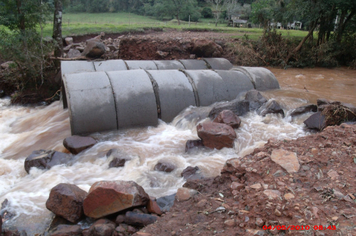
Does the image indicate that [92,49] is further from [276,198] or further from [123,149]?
[276,198]

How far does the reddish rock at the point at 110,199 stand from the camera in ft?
11.9

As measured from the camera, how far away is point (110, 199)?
3650mm

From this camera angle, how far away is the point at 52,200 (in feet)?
12.9

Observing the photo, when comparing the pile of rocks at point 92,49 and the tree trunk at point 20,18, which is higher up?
the tree trunk at point 20,18

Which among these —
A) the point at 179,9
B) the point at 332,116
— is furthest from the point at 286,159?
the point at 179,9

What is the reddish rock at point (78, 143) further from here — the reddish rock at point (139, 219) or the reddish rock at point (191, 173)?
the reddish rock at point (139, 219)

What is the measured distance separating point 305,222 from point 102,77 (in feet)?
19.3

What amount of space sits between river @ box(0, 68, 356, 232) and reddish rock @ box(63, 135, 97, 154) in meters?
0.14

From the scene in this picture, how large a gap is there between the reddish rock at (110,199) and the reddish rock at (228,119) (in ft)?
11.3

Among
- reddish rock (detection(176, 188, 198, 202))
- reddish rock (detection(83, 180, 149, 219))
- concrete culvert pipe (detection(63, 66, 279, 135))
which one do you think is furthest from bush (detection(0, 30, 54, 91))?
reddish rock (detection(176, 188, 198, 202))

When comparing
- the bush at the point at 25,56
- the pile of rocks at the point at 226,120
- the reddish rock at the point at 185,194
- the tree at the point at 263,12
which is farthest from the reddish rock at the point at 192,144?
the tree at the point at 263,12

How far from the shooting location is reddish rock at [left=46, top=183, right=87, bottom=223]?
3.82m

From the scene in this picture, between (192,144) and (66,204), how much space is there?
2935 mm

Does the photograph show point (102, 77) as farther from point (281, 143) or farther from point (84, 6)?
point (84, 6)
